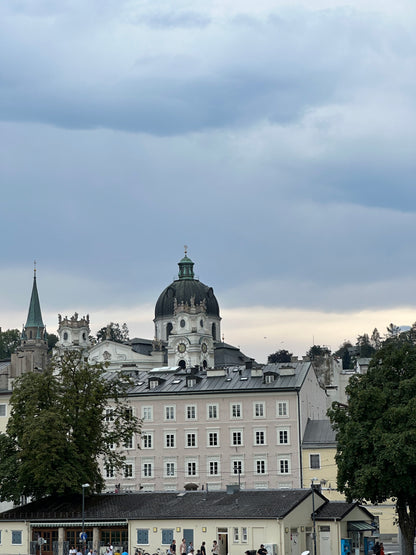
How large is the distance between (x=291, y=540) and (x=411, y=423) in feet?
34.6

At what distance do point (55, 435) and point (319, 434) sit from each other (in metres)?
31.8

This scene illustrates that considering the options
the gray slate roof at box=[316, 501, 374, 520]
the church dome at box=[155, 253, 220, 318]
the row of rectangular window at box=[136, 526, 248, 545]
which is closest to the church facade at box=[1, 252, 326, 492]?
the row of rectangular window at box=[136, 526, 248, 545]

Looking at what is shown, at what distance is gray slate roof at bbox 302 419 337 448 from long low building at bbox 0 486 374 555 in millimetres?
25981

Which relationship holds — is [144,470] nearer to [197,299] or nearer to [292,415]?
[292,415]

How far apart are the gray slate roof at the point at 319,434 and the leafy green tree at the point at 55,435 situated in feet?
74.8

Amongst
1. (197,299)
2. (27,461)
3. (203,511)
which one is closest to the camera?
(203,511)

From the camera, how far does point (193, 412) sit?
3947 inches

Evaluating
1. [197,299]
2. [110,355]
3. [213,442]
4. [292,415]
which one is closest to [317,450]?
[292,415]

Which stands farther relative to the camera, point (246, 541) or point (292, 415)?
point (292, 415)

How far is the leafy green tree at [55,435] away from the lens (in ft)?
236

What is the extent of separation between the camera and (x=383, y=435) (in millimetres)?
59406

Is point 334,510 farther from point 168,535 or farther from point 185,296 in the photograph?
point 185,296

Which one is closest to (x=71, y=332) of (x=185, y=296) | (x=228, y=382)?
(x=185, y=296)

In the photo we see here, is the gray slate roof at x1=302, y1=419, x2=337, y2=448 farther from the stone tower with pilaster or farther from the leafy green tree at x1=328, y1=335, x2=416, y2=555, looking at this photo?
the stone tower with pilaster
